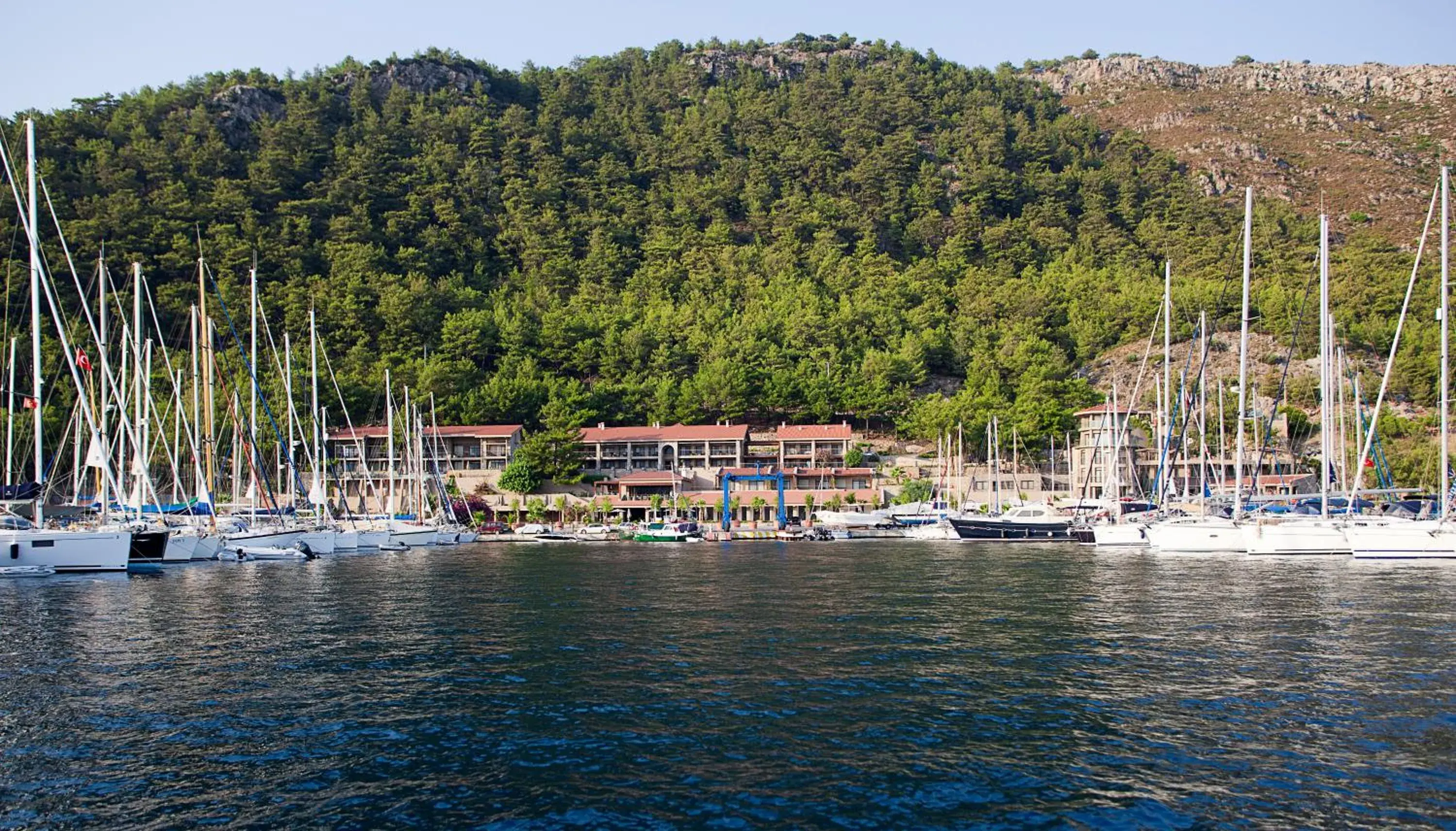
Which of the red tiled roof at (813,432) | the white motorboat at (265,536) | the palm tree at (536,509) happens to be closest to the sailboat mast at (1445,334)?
the white motorboat at (265,536)

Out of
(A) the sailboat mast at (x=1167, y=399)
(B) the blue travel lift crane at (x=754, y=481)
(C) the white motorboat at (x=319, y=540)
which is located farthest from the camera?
(B) the blue travel lift crane at (x=754, y=481)

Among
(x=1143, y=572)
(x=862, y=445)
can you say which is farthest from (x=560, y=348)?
(x=1143, y=572)

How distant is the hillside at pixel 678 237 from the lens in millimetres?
107438

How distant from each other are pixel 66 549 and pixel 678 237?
118 meters

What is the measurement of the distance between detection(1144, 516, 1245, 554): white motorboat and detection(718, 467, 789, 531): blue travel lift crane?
3638 centimetres

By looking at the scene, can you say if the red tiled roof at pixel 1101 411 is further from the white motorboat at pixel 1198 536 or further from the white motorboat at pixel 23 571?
the white motorboat at pixel 23 571

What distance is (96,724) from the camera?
1571 cm

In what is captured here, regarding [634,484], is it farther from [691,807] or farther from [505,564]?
→ [691,807]

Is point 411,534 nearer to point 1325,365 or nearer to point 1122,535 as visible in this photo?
point 1122,535

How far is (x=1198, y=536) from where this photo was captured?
45.2 metres

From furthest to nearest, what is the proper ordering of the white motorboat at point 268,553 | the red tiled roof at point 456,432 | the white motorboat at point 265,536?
the red tiled roof at point 456,432
the white motorboat at point 265,536
the white motorboat at point 268,553

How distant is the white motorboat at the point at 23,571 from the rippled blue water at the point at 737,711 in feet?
17.2

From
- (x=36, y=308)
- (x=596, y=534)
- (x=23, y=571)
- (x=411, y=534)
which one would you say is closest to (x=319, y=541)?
(x=411, y=534)

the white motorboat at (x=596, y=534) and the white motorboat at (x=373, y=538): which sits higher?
the white motorboat at (x=373, y=538)
